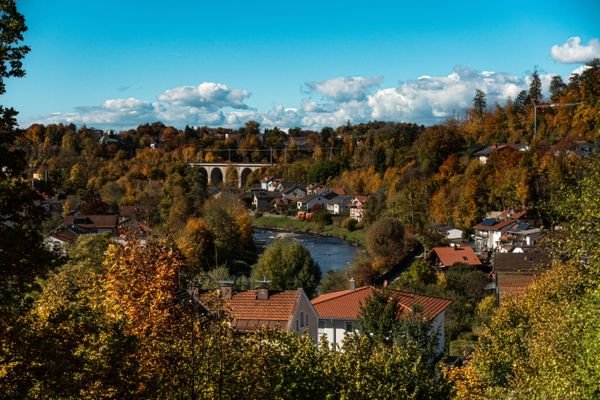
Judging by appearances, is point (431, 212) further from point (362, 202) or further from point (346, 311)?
point (346, 311)

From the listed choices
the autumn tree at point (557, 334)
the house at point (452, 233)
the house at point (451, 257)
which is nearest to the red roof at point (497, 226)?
the house at point (452, 233)

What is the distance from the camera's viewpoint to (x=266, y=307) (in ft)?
62.0

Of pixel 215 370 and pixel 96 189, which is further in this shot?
pixel 96 189

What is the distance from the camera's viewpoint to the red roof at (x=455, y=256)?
36.5 meters

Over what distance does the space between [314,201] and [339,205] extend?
414 cm

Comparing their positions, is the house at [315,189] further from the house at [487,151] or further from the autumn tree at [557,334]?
the autumn tree at [557,334]

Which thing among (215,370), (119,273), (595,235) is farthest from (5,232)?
(595,235)

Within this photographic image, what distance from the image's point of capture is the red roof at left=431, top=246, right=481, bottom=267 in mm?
36469

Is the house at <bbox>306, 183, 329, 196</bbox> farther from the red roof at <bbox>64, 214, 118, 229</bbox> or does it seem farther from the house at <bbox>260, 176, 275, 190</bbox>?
the red roof at <bbox>64, 214, 118, 229</bbox>

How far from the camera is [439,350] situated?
21.5 m

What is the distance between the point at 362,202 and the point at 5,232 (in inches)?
2368

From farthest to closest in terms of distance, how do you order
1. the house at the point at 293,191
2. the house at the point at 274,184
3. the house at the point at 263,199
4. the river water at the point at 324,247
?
1. the house at the point at 274,184
2. the house at the point at 293,191
3. the house at the point at 263,199
4. the river water at the point at 324,247

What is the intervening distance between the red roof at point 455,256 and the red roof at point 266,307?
1856 centimetres

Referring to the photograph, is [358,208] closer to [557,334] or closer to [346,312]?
[346,312]
